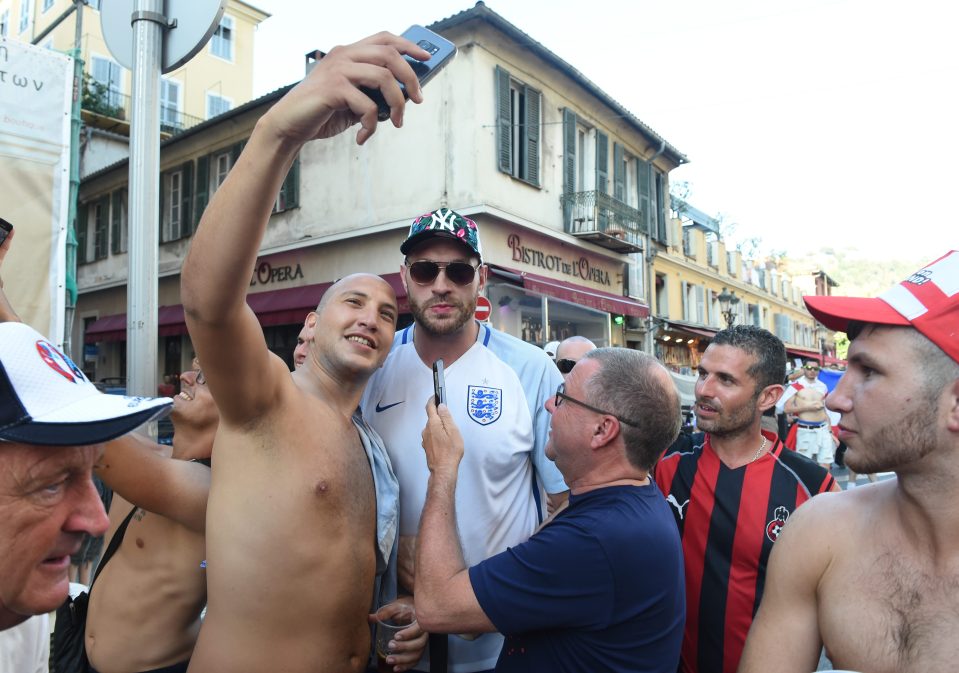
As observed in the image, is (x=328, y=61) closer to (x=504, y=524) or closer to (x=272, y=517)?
(x=272, y=517)

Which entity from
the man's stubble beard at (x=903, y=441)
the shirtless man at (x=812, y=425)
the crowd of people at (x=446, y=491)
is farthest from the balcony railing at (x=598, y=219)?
the man's stubble beard at (x=903, y=441)

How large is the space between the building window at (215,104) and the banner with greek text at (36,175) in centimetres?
2564

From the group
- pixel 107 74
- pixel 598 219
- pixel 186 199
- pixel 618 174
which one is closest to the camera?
pixel 598 219

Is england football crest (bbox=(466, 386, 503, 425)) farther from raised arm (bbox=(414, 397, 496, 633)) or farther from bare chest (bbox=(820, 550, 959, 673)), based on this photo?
bare chest (bbox=(820, 550, 959, 673))

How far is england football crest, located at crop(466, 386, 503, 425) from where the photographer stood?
2359 millimetres

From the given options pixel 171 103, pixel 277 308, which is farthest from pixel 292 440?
pixel 171 103

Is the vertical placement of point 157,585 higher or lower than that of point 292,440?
lower

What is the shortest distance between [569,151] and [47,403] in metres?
15.6

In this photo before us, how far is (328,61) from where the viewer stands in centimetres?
132

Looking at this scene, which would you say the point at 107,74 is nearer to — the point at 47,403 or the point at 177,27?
the point at 177,27

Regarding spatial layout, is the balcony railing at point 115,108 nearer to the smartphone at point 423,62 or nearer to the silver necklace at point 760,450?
the smartphone at point 423,62

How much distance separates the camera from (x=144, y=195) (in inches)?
91.7

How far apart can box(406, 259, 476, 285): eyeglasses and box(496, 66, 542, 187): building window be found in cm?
1128

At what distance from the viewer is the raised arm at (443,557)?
5.46 ft
